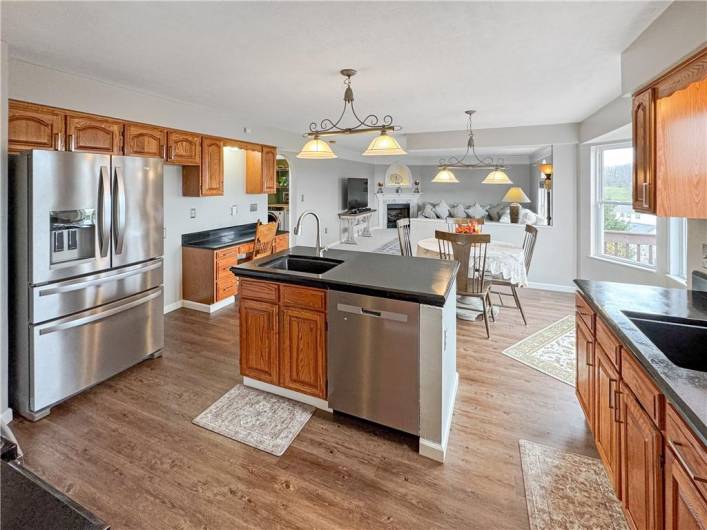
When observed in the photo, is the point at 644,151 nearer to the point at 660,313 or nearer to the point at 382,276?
the point at 660,313

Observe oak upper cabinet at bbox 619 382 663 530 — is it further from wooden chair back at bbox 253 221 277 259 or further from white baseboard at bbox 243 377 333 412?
wooden chair back at bbox 253 221 277 259

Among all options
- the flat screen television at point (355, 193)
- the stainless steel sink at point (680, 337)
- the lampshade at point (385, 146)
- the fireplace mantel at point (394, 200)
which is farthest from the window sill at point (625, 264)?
the fireplace mantel at point (394, 200)

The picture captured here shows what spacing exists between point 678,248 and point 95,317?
15.9 feet

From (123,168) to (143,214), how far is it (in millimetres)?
391

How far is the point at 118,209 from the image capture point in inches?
114

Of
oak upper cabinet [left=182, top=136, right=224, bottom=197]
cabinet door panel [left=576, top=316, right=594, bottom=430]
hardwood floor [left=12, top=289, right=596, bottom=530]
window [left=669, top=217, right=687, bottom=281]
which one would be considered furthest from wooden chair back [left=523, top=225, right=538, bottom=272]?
oak upper cabinet [left=182, top=136, right=224, bottom=197]

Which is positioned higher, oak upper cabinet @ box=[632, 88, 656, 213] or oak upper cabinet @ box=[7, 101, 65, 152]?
A: oak upper cabinet @ box=[7, 101, 65, 152]

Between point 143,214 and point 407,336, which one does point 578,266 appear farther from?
point 143,214

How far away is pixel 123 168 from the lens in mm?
2930

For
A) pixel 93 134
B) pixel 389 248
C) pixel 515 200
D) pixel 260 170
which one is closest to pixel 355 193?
pixel 389 248

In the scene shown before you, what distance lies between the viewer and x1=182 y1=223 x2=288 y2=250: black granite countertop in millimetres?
4926

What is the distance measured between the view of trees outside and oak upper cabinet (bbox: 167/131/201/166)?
4.97m

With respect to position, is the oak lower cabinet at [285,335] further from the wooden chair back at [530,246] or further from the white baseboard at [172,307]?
the wooden chair back at [530,246]

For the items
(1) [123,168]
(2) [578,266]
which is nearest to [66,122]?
(1) [123,168]
